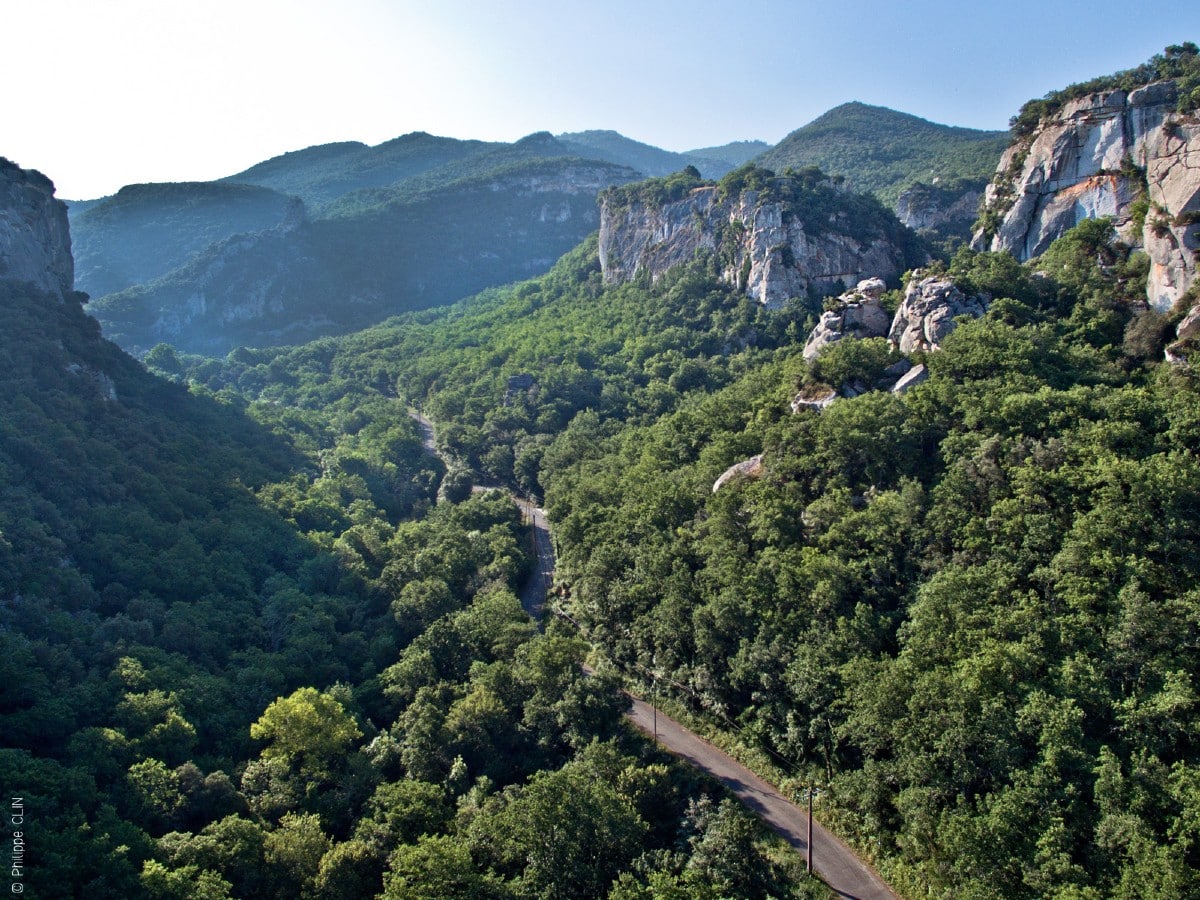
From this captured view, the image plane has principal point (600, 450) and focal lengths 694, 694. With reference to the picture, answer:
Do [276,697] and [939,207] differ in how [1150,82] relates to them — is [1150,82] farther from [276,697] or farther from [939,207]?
[276,697]

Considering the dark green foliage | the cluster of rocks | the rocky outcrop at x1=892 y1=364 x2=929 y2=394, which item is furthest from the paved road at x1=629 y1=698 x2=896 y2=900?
the dark green foliage

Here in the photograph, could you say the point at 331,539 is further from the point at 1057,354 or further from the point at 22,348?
the point at 1057,354

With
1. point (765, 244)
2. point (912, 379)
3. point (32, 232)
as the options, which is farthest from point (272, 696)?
point (765, 244)

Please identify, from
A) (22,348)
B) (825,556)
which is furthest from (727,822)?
(22,348)

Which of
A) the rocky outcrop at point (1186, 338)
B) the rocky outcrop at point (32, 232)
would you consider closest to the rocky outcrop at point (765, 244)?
the rocky outcrop at point (1186, 338)

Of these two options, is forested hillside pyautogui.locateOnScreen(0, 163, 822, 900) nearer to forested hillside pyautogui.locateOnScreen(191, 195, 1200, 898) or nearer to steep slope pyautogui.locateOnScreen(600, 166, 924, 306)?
forested hillside pyautogui.locateOnScreen(191, 195, 1200, 898)

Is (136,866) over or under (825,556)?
under
